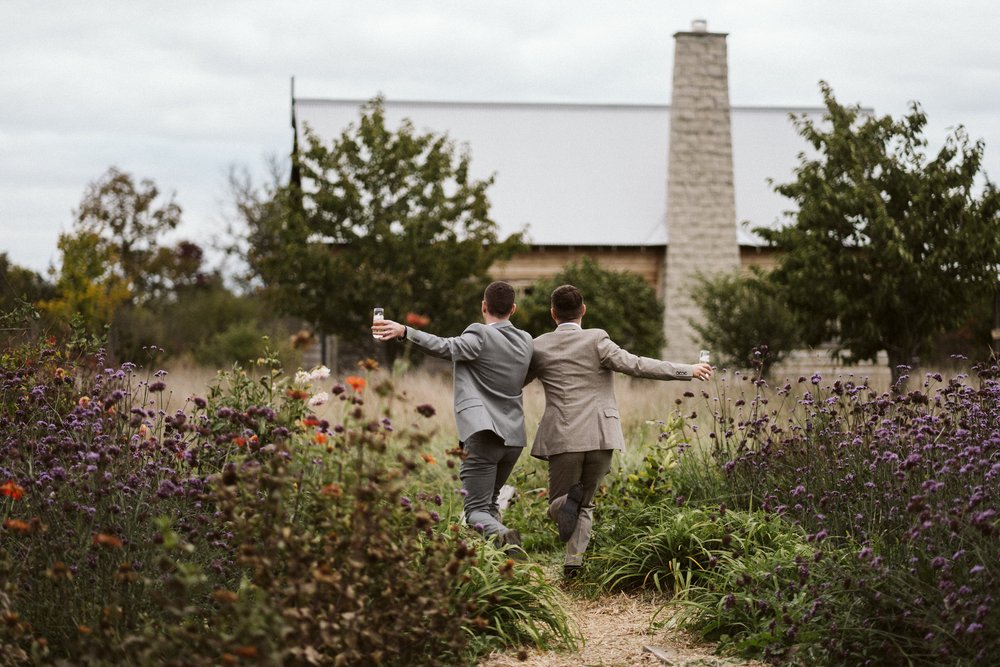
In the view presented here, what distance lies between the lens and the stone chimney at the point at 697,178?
70.6 feet

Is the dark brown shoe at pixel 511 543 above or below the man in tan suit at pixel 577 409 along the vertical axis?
below

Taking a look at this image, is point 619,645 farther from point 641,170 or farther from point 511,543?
point 641,170

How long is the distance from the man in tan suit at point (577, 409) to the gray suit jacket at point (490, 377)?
0.50ft

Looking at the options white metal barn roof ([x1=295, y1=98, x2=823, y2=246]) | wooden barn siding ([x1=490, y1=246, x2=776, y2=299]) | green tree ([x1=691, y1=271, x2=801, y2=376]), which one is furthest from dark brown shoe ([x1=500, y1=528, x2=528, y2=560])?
wooden barn siding ([x1=490, y1=246, x2=776, y2=299])

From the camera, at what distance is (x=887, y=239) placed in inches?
547

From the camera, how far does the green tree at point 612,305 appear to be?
20625 mm

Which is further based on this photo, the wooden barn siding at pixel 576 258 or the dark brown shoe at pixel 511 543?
the wooden barn siding at pixel 576 258

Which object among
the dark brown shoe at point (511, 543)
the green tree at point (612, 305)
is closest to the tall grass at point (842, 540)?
the dark brown shoe at point (511, 543)

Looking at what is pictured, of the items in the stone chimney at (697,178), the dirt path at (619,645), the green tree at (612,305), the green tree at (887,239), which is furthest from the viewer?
the stone chimney at (697,178)

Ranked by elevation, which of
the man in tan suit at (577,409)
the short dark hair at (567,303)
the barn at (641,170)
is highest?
the barn at (641,170)

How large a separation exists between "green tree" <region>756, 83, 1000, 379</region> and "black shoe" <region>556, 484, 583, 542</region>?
28.3 feet

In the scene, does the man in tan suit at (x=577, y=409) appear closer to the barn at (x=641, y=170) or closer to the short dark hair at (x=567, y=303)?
the short dark hair at (x=567, y=303)

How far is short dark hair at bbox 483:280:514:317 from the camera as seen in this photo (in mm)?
6098

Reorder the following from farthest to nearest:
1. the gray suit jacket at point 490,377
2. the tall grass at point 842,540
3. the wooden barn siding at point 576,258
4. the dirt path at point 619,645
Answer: the wooden barn siding at point 576,258, the gray suit jacket at point 490,377, the dirt path at point 619,645, the tall grass at point 842,540
